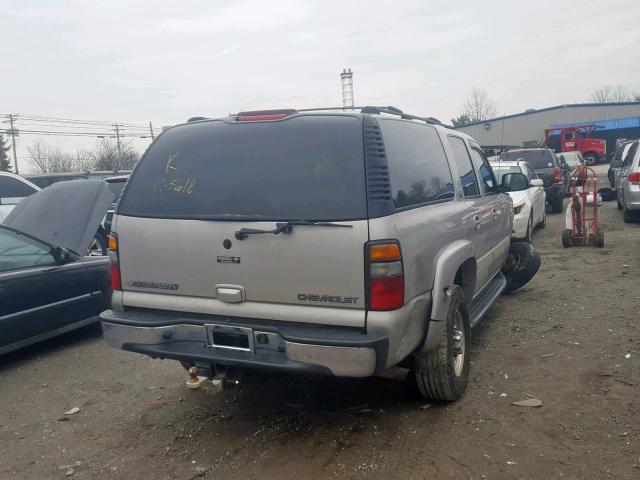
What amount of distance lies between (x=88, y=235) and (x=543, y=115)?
51.9 meters

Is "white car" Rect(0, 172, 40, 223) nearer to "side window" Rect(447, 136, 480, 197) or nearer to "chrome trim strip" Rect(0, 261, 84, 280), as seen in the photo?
"chrome trim strip" Rect(0, 261, 84, 280)

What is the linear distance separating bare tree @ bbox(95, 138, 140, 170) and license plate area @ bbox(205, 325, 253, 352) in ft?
156

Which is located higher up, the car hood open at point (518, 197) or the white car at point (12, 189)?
the white car at point (12, 189)

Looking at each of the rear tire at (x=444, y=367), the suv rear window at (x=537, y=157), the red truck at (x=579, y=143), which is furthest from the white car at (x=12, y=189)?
the red truck at (x=579, y=143)

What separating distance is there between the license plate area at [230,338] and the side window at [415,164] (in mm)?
1140

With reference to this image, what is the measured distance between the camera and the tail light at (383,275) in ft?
10.6

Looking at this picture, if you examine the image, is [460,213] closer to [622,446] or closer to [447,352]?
[447,352]

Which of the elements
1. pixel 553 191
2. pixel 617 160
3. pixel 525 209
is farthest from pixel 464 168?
pixel 617 160

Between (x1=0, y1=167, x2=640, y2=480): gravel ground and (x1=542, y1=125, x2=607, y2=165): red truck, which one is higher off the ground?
(x1=542, y1=125, x2=607, y2=165): red truck

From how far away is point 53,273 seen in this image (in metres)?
5.86

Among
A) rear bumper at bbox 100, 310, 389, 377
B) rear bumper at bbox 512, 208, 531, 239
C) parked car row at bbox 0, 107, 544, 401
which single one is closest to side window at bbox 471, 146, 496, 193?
parked car row at bbox 0, 107, 544, 401

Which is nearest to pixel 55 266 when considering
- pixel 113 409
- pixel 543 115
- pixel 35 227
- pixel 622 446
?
pixel 35 227

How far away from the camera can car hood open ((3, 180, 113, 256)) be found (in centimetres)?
666

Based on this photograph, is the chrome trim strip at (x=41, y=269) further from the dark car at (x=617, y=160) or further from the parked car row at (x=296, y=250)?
the dark car at (x=617, y=160)
